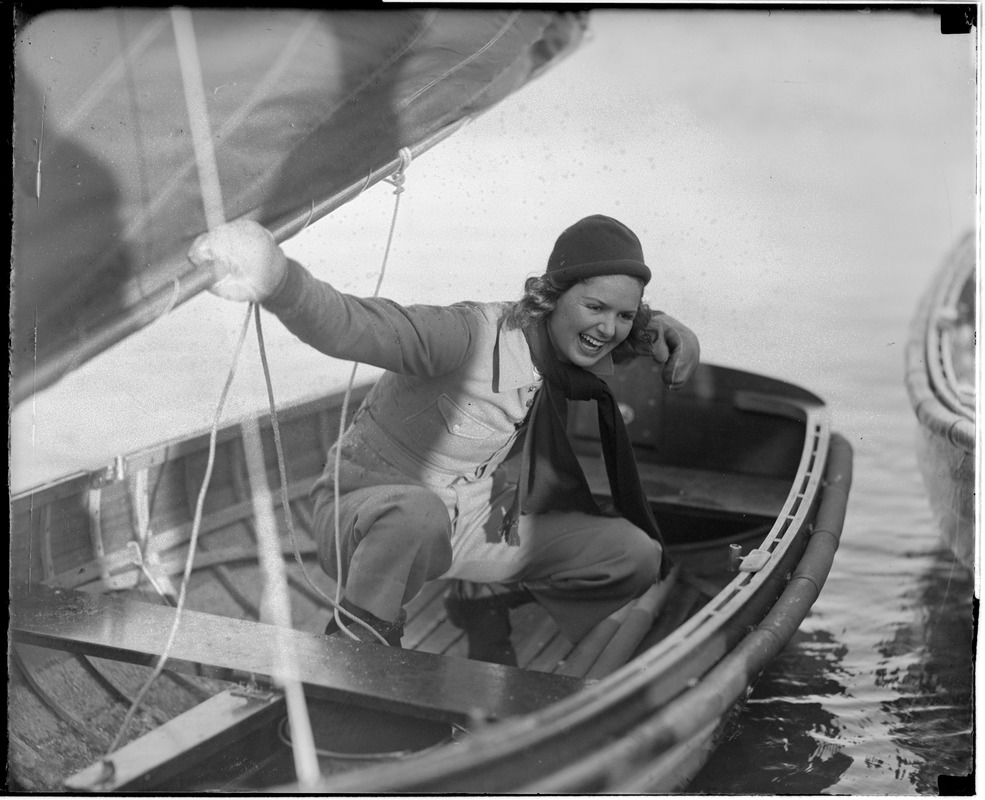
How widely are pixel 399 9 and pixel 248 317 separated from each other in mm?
741

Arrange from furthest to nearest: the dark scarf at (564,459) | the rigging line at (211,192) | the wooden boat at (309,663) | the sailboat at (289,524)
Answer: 1. the dark scarf at (564,459)
2. the rigging line at (211,192)
3. the sailboat at (289,524)
4. the wooden boat at (309,663)

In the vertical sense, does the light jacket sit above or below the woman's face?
below

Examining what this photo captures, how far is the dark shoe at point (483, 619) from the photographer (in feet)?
9.05

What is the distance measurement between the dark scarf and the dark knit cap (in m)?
0.21

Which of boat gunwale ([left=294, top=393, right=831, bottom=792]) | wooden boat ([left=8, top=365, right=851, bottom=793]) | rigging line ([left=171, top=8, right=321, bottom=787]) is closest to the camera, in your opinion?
boat gunwale ([left=294, top=393, right=831, bottom=792])

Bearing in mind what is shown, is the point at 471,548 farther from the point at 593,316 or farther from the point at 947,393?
the point at 947,393

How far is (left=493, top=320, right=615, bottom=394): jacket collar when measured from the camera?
2289 millimetres

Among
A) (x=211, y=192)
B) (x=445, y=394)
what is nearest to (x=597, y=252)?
(x=445, y=394)

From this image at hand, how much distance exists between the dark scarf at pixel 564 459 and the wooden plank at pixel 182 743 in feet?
2.52

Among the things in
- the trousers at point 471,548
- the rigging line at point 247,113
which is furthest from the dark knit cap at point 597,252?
the rigging line at point 247,113

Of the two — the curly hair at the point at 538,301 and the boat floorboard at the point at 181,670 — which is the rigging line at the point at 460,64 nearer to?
the curly hair at the point at 538,301

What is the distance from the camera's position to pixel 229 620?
2.12 meters

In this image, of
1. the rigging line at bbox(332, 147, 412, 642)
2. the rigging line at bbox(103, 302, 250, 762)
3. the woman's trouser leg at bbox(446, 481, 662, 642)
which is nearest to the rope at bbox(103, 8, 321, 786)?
the rigging line at bbox(103, 302, 250, 762)

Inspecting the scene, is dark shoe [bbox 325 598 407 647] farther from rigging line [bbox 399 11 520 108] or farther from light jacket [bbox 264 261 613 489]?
rigging line [bbox 399 11 520 108]
